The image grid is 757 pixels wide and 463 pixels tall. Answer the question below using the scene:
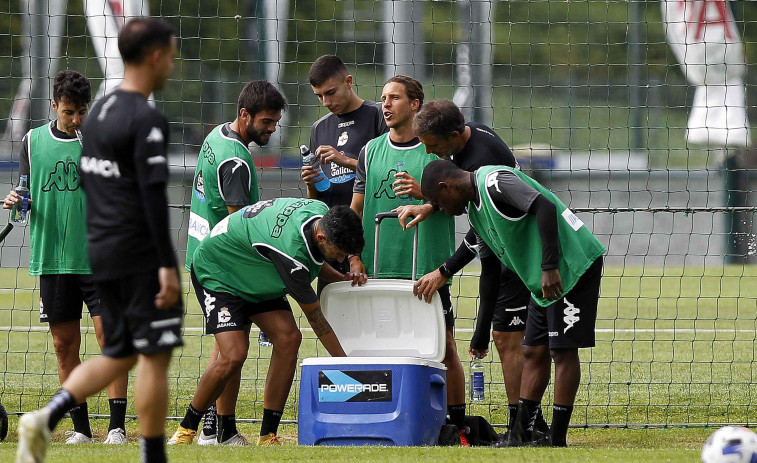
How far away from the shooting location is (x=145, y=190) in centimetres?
399

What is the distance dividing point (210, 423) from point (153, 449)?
2246 millimetres

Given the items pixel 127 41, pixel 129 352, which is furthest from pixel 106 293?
pixel 127 41

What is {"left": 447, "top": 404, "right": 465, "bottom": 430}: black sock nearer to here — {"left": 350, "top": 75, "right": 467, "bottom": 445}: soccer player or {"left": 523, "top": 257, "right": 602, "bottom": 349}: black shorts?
{"left": 350, "top": 75, "right": 467, "bottom": 445}: soccer player

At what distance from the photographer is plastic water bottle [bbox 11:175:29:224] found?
6.36 m

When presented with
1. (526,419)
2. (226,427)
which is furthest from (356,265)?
(526,419)

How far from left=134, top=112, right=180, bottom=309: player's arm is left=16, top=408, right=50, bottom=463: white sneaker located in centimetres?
61

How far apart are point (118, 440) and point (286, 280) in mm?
1516

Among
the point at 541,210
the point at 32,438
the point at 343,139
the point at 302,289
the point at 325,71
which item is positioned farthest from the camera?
the point at 343,139

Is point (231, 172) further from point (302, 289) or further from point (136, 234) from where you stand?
point (136, 234)

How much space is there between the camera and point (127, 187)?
4.11 m

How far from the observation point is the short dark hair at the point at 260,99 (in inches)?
243

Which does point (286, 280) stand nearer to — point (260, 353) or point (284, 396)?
point (284, 396)

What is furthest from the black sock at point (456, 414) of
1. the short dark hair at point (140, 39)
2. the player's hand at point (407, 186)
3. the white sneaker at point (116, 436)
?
the short dark hair at point (140, 39)

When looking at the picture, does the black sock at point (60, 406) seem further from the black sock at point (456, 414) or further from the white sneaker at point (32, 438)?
the black sock at point (456, 414)
